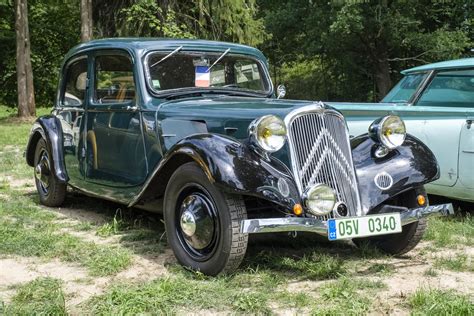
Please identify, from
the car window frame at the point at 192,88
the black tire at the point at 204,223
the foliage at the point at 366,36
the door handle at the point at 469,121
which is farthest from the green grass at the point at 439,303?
the foliage at the point at 366,36

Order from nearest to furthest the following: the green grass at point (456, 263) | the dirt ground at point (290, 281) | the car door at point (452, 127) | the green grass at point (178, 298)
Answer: the green grass at point (178, 298) < the dirt ground at point (290, 281) < the green grass at point (456, 263) < the car door at point (452, 127)

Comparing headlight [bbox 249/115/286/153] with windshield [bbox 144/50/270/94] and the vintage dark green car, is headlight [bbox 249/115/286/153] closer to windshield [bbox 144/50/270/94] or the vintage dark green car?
the vintage dark green car

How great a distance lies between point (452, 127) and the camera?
5.44 metres

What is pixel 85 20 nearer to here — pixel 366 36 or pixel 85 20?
pixel 85 20

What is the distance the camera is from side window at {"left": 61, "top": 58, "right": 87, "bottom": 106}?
581 centimetres

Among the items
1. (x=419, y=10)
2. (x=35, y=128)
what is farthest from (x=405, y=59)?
(x=35, y=128)

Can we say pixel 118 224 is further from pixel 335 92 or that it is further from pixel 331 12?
pixel 335 92

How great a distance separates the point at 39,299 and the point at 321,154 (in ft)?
6.75

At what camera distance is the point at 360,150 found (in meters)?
4.45

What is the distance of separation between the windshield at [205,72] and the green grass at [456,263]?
234cm

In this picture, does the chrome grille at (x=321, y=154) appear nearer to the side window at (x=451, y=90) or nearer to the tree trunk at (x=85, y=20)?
the side window at (x=451, y=90)

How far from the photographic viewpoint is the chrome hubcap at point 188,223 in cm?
396

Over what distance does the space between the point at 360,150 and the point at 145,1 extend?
1323cm

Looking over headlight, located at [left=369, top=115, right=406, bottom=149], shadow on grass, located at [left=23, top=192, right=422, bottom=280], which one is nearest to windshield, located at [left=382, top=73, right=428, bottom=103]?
headlight, located at [left=369, top=115, right=406, bottom=149]
